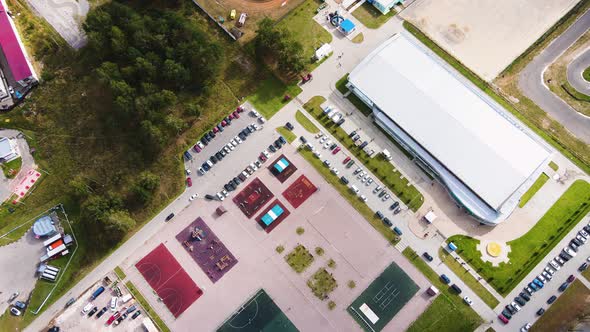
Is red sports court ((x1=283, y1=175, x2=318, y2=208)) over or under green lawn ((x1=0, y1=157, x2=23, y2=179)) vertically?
over

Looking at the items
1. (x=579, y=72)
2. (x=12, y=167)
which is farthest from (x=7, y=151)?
(x=579, y=72)

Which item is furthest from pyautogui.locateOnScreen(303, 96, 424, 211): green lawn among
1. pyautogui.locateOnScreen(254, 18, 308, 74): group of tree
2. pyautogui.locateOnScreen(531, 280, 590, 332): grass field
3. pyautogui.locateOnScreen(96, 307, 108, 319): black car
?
pyautogui.locateOnScreen(96, 307, 108, 319): black car

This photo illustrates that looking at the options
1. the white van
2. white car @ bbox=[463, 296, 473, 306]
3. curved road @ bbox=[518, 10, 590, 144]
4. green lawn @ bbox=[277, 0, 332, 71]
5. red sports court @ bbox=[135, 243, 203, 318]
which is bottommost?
the white van

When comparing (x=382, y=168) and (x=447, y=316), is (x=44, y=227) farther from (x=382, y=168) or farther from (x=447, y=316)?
(x=447, y=316)

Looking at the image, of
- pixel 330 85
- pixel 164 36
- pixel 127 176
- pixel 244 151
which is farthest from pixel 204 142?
pixel 330 85

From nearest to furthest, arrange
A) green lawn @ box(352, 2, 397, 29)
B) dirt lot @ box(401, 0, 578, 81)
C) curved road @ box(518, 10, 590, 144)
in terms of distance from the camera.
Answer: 1. curved road @ box(518, 10, 590, 144)
2. dirt lot @ box(401, 0, 578, 81)
3. green lawn @ box(352, 2, 397, 29)

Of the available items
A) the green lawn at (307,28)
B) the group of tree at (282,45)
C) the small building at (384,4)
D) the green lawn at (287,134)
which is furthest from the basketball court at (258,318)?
the small building at (384,4)

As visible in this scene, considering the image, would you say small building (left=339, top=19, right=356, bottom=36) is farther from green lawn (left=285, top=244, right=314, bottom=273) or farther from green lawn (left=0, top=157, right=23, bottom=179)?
green lawn (left=0, top=157, right=23, bottom=179)
